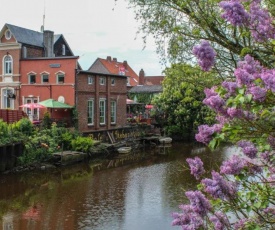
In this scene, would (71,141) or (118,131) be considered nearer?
(71,141)

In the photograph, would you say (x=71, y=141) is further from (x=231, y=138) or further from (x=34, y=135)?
(x=231, y=138)

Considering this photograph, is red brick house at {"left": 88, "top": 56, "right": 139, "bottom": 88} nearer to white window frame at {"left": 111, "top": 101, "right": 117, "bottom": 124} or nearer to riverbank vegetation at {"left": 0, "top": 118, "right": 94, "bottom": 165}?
white window frame at {"left": 111, "top": 101, "right": 117, "bottom": 124}

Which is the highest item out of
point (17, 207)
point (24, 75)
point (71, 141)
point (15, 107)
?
point (24, 75)

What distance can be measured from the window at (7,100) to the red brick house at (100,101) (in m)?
6.38

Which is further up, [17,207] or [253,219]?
[253,219]

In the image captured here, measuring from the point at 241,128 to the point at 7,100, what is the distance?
34140mm

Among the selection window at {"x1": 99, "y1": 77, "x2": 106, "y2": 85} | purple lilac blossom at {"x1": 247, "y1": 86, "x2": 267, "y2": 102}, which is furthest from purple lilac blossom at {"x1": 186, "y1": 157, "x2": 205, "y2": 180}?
window at {"x1": 99, "y1": 77, "x2": 106, "y2": 85}

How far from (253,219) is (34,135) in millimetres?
24334

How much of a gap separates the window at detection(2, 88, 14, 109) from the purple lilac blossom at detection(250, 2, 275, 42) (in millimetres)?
33143

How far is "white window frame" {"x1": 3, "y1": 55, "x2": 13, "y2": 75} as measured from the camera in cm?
3534

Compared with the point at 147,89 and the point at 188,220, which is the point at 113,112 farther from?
the point at 188,220

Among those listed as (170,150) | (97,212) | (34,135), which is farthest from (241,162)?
(170,150)

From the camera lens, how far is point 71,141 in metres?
29.3

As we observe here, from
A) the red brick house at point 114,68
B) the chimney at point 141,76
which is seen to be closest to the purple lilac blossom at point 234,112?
the red brick house at point 114,68
